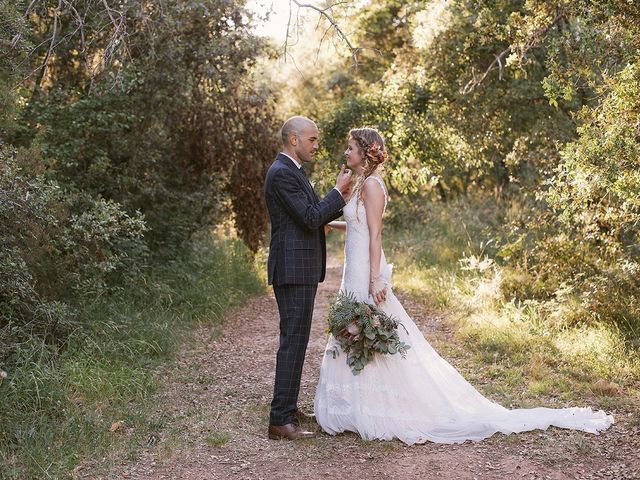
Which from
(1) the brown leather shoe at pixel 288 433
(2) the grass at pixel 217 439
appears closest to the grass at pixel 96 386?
(2) the grass at pixel 217 439

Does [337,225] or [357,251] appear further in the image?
[337,225]

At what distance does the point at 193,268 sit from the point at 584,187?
17.9 ft

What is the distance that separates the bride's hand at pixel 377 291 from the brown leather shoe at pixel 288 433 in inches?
41.8

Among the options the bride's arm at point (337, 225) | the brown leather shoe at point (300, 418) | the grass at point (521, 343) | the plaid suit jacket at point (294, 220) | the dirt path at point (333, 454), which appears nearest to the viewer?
the dirt path at point (333, 454)

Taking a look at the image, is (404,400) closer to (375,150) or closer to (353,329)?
(353,329)

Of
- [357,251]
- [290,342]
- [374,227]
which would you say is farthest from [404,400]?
[374,227]

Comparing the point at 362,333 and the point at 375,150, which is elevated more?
the point at 375,150

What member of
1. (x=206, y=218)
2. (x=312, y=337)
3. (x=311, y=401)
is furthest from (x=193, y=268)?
(x=311, y=401)

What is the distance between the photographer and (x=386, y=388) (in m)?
5.11

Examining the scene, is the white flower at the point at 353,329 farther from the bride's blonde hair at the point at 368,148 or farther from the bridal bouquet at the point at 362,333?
the bride's blonde hair at the point at 368,148

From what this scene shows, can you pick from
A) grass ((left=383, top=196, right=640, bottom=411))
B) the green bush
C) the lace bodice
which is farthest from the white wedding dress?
the green bush

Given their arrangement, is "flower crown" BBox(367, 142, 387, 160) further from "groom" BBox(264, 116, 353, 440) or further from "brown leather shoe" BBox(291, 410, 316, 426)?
"brown leather shoe" BBox(291, 410, 316, 426)

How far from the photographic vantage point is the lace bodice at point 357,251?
207 inches

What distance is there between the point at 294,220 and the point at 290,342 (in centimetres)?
87
